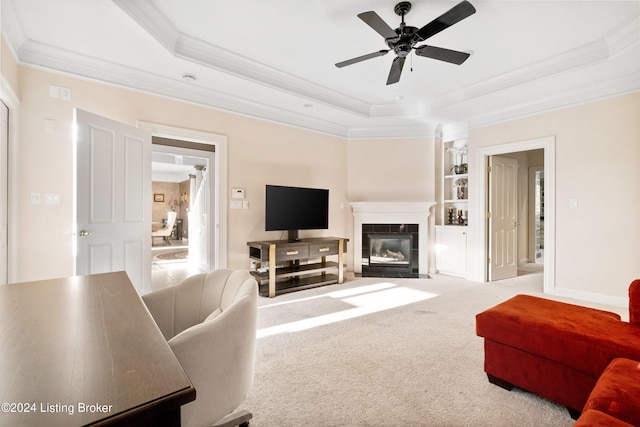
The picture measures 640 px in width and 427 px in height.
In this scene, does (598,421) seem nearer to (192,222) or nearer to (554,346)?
(554,346)

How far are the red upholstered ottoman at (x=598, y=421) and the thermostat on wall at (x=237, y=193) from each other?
3999 mm

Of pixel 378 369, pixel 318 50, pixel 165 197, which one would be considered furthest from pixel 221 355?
pixel 165 197

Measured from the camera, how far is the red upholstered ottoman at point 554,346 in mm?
1617

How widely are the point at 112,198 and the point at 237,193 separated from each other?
1.57 metres

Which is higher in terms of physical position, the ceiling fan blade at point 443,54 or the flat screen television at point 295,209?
the ceiling fan blade at point 443,54

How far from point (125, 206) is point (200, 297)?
2162mm

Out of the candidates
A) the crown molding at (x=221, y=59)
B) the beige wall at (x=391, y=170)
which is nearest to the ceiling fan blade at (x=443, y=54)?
the crown molding at (x=221, y=59)

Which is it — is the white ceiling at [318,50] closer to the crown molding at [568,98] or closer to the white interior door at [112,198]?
the crown molding at [568,98]

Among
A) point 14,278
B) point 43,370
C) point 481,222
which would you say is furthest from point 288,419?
point 481,222

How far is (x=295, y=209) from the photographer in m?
4.61

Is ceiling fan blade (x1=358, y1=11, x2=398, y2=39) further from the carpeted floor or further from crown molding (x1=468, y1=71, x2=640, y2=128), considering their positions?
crown molding (x1=468, y1=71, x2=640, y2=128)

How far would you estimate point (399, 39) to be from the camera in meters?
2.67

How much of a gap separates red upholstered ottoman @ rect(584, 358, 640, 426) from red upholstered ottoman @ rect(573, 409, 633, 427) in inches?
4.0

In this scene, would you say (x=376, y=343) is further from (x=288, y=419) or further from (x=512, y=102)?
(x=512, y=102)
